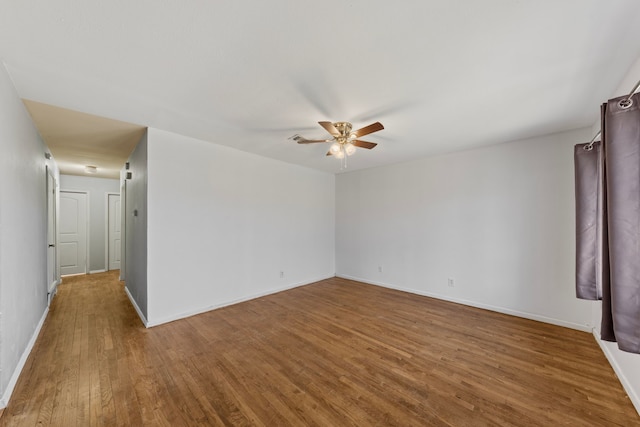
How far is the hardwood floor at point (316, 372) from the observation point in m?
1.67

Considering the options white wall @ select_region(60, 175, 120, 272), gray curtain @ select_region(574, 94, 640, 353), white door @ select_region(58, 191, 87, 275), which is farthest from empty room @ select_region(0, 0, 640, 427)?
white wall @ select_region(60, 175, 120, 272)

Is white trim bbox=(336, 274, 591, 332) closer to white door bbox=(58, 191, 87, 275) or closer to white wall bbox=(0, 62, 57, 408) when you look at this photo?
white wall bbox=(0, 62, 57, 408)

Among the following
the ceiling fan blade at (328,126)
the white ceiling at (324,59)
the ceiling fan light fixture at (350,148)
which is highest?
the white ceiling at (324,59)

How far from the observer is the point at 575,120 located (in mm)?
2699

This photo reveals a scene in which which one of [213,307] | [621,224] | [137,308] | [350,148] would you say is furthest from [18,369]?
[621,224]

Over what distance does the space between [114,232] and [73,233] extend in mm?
737

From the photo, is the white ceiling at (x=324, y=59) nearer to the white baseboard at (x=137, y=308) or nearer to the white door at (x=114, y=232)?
the white baseboard at (x=137, y=308)

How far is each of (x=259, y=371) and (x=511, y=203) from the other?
3756mm

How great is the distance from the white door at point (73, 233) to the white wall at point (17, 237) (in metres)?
3.55

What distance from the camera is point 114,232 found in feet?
20.5

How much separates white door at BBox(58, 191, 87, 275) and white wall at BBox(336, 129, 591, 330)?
6535mm

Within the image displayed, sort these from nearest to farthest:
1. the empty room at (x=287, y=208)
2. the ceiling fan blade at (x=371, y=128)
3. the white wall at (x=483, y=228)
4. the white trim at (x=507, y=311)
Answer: the empty room at (x=287, y=208), the ceiling fan blade at (x=371, y=128), the white trim at (x=507, y=311), the white wall at (x=483, y=228)

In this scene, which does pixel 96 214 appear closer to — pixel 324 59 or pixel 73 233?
pixel 73 233

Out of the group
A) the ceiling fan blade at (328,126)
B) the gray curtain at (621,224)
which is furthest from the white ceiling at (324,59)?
the gray curtain at (621,224)
